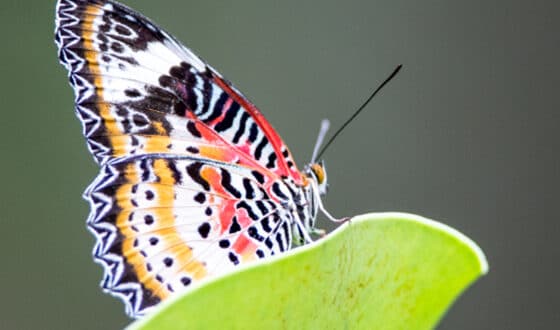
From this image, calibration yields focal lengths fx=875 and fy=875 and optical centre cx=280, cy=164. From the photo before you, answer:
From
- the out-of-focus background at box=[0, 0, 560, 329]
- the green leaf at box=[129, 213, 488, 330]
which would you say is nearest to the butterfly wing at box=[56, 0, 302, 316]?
the green leaf at box=[129, 213, 488, 330]

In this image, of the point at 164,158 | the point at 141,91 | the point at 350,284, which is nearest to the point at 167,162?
the point at 164,158

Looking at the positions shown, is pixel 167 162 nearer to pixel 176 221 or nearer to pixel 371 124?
pixel 176 221

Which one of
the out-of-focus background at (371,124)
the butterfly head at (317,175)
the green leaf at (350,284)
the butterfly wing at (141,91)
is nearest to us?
the green leaf at (350,284)

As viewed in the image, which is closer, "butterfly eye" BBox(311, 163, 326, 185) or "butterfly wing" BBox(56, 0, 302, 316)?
"butterfly wing" BBox(56, 0, 302, 316)

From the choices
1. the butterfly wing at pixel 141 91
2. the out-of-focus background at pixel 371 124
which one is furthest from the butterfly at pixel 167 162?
the out-of-focus background at pixel 371 124

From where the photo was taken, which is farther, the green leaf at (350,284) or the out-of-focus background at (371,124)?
the out-of-focus background at (371,124)

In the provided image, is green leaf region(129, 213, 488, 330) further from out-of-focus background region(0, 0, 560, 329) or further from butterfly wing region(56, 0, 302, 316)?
out-of-focus background region(0, 0, 560, 329)

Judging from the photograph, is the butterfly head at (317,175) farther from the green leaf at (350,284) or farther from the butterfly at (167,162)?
the green leaf at (350,284)

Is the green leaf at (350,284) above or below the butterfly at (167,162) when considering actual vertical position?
above
